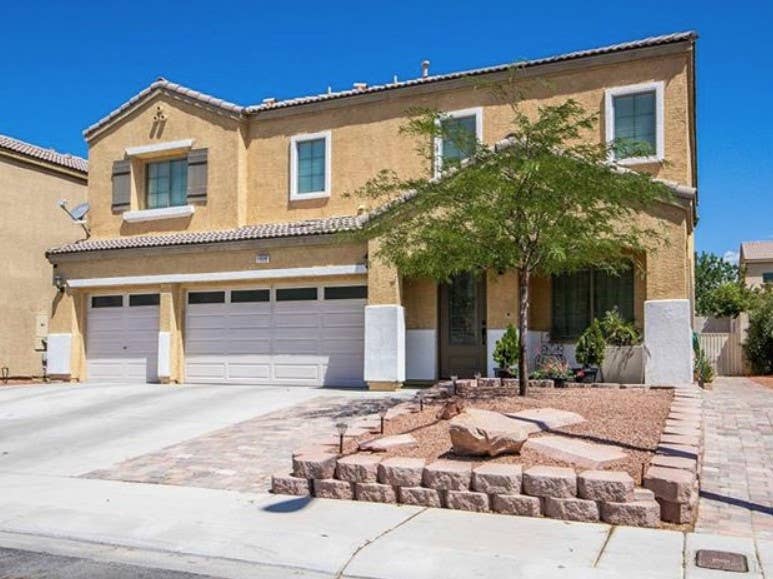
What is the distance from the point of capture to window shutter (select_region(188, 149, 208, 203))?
19.0 metres

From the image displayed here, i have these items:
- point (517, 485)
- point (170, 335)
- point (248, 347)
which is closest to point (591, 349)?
point (517, 485)

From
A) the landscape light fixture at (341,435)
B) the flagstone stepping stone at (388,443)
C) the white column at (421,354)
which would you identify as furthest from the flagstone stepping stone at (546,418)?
the white column at (421,354)

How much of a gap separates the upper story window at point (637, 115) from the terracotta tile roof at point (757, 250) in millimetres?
33264

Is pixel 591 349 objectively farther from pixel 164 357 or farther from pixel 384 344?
pixel 164 357

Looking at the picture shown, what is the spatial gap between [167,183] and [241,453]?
472 inches

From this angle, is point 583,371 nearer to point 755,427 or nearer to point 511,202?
point 755,427

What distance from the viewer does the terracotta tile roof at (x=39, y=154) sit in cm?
2122

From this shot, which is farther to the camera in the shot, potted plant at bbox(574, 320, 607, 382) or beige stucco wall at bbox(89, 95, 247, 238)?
beige stucco wall at bbox(89, 95, 247, 238)

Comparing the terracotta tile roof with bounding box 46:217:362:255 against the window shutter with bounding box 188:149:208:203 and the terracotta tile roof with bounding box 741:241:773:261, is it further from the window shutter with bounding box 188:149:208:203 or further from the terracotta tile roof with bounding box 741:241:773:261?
the terracotta tile roof with bounding box 741:241:773:261

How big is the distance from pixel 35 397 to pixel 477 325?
933 centimetres

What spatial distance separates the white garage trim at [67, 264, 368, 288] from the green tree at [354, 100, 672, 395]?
4.71 m

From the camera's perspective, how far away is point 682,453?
7129 mm

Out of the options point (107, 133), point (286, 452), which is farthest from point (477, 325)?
point (107, 133)

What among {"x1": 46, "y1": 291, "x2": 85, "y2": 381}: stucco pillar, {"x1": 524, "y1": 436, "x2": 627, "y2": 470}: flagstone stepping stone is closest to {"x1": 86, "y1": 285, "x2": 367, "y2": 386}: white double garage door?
{"x1": 46, "y1": 291, "x2": 85, "y2": 381}: stucco pillar
